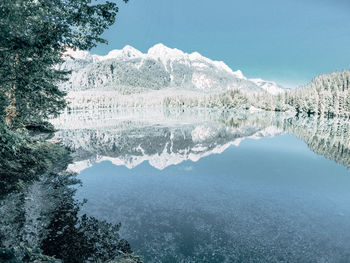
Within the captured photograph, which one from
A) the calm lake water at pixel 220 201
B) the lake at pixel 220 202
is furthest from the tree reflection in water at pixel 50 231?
the lake at pixel 220 202

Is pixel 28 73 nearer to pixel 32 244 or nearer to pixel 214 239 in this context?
pixel 32 244

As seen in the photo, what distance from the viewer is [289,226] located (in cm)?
1302

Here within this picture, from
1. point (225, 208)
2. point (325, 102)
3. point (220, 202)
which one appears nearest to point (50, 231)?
point (225, 208)

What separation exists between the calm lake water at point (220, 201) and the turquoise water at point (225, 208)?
50mm

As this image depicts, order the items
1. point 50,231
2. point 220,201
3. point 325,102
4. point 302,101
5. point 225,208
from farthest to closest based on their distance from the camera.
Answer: point 302,101, point 325,102, point 220,201, point 225,208, point 50,231

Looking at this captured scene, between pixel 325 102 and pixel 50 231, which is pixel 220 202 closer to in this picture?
pixel 50 231

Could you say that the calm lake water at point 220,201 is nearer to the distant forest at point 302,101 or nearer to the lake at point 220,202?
the lake at point 220,202

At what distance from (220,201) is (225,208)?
1.28m

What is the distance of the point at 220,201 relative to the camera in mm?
16469

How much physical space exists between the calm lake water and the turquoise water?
5cm

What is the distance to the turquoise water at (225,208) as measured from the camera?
1073cm

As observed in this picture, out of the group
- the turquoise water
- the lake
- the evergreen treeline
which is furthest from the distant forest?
the turquoise water

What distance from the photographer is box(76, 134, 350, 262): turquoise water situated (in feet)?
35.2

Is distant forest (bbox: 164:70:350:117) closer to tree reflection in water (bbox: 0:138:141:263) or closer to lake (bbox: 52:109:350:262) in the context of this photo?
lake (bbox: 52:109:350:262)
